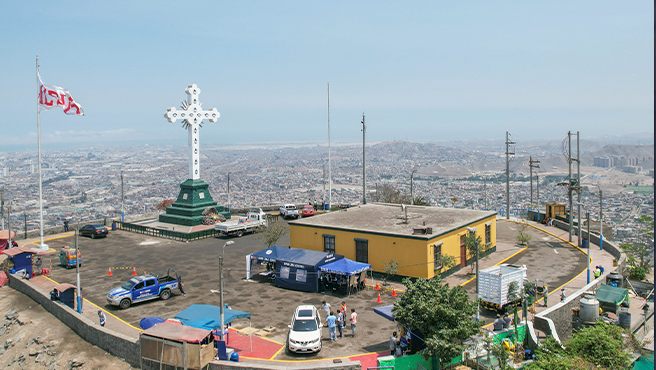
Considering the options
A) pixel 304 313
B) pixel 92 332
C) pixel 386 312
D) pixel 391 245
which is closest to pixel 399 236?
pixel 391 245

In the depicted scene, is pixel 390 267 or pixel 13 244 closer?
pixel 390 267

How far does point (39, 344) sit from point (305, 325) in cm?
1335

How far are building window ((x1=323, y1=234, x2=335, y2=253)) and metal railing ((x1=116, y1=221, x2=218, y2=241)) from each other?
14.5 m

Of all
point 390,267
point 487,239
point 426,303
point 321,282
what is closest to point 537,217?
point 487,239

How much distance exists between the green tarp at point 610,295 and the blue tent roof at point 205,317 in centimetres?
1896

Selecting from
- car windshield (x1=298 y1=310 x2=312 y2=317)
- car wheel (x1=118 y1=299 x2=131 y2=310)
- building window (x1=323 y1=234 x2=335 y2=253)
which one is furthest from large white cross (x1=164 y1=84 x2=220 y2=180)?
car windshield (x1=298 y1=310 x2=312 y2=317)

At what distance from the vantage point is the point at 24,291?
27688 mm

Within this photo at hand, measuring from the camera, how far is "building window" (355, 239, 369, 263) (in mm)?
29797

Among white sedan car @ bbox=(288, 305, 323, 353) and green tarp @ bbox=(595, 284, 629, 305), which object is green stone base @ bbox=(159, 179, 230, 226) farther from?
green tarp @ bbox=(595, 284, 629, 305)

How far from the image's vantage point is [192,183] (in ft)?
154

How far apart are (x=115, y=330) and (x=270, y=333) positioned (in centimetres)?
727

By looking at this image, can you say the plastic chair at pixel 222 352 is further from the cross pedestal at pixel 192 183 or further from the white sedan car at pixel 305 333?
the cross pedestal at pixel 192 183

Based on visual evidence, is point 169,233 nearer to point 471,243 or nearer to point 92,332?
point 92,332

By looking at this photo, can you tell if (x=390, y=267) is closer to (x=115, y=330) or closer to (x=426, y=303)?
(x=426, y=303)
